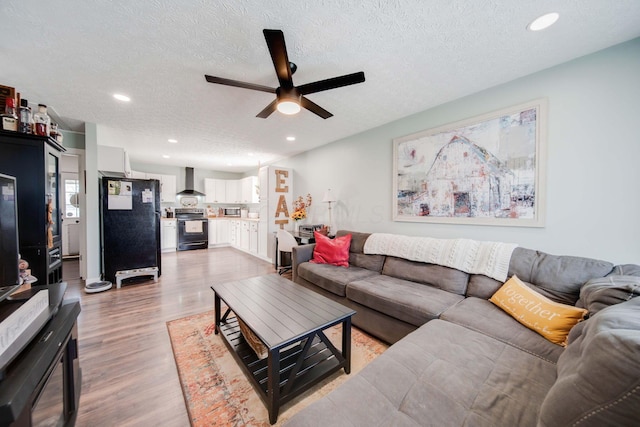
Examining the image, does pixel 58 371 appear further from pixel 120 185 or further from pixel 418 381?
pixel 120 185

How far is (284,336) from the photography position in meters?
1.39

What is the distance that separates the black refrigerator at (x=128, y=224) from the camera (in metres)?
3.50

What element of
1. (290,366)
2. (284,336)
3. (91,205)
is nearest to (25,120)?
(91,205)

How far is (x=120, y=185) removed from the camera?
3.55 metres

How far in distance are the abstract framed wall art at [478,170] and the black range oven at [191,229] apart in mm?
5631

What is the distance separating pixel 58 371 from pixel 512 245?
10.8 feet

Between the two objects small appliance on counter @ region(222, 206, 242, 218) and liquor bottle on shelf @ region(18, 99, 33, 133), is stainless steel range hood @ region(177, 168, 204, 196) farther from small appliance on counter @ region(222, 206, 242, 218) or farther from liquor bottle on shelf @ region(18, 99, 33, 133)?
liquor bottle on shelf @ region(18, 99, 33, 133)

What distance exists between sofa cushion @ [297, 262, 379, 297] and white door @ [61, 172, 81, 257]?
18.6ft

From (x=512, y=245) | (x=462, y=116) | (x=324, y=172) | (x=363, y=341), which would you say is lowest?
(x=363, y=341)

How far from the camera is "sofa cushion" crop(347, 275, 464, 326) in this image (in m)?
1.79

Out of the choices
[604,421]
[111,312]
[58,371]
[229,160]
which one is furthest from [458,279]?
[229,160]

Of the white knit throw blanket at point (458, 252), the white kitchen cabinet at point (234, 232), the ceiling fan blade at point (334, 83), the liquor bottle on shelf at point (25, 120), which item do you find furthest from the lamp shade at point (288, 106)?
the white kitchen cabinet at point (234, 232)

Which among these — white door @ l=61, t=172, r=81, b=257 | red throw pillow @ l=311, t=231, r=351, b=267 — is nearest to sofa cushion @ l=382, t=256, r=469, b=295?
red throw pillow @ l=311, t=231, r=351, b=267

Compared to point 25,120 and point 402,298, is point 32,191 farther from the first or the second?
point 402,298
